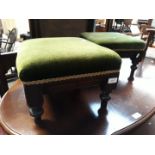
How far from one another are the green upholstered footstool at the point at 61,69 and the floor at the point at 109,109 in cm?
22

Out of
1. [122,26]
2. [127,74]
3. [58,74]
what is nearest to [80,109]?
[58,74]

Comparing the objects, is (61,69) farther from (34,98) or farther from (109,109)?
(109,109)

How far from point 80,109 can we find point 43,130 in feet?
0.83

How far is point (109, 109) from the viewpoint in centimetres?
88

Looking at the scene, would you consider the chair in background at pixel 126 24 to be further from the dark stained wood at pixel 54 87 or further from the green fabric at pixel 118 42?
the dark stained wood at pixel 54 87

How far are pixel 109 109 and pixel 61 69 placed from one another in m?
0.48

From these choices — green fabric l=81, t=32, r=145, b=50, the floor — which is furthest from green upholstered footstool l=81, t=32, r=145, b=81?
the floor

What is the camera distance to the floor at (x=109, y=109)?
0.74 meters

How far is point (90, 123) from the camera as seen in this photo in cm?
76

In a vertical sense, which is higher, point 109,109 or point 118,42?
point 118,42

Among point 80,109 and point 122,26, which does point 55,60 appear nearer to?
point 80,109

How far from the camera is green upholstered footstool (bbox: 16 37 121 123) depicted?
51 centimetres

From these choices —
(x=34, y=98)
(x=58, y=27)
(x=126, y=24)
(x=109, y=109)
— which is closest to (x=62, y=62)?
(x=34, y=98)

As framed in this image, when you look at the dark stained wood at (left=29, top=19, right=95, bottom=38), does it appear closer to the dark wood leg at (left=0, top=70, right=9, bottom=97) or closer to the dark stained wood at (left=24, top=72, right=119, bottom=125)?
the dark wood leg at (left=0, top=70, right=9, bottom=97)
